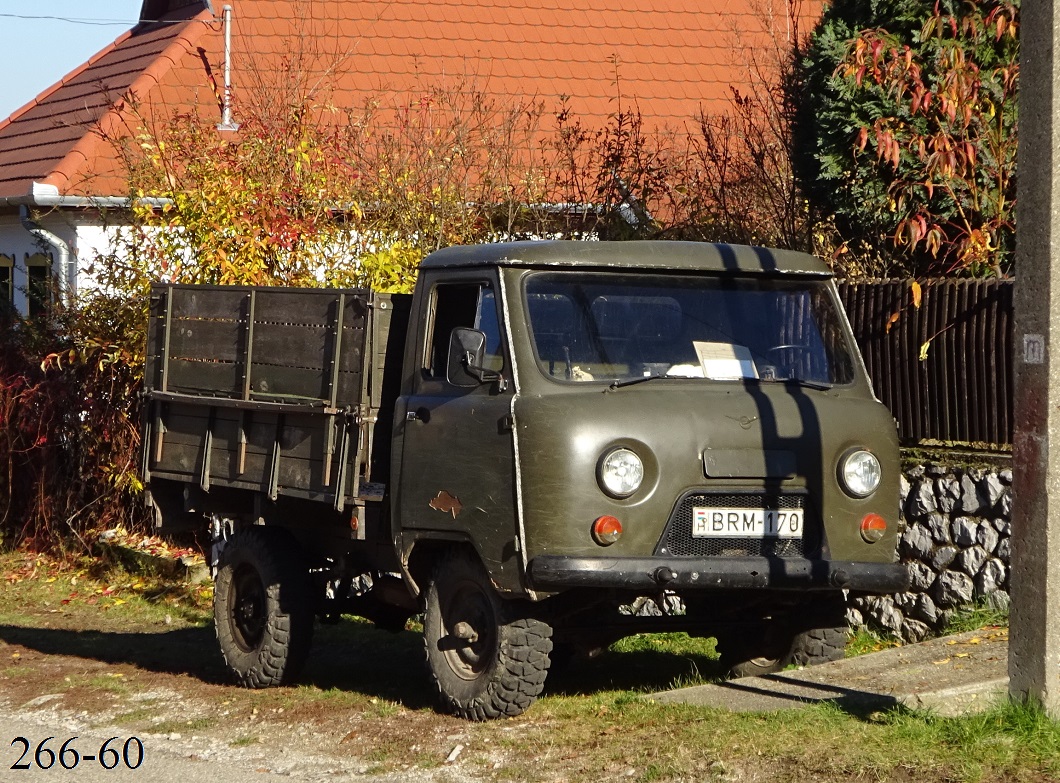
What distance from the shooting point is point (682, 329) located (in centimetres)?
730

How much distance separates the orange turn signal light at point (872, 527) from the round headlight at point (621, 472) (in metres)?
1.11

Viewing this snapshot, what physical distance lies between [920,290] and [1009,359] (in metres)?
0.69

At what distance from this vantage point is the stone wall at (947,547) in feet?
29.5

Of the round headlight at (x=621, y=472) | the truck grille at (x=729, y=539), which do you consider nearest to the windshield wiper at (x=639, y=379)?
the round headlight at (x=621, y=472)

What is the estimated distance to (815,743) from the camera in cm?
619

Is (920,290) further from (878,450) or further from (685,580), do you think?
(685,580)

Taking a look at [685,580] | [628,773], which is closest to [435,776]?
[628,773]

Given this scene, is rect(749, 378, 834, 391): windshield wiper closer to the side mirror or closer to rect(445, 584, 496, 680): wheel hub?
the side mirror

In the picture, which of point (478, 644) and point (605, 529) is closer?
point (605, 529)

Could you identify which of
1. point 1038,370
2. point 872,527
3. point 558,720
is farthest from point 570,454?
point 1038,370

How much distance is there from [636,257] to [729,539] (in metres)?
1.41

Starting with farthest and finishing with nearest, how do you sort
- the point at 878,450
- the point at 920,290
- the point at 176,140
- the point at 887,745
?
the point at 176,140 < the point at 920,290 < the point at 878,450 < the point at 887,745

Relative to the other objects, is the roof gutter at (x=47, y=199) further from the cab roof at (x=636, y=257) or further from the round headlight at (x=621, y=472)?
the round headlight at (x=621, y=472)

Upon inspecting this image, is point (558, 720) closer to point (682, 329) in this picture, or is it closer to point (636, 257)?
point (682, 329)
